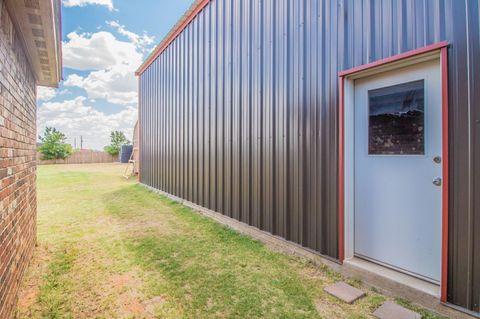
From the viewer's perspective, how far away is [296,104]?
316cm

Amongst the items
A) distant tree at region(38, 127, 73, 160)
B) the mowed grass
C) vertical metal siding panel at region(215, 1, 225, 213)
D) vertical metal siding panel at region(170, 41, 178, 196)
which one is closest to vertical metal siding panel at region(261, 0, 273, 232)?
the mowed grass

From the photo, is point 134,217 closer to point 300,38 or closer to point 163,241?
point 163,241

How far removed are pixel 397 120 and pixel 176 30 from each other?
6.01 meters

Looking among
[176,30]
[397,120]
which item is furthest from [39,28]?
[176,30]

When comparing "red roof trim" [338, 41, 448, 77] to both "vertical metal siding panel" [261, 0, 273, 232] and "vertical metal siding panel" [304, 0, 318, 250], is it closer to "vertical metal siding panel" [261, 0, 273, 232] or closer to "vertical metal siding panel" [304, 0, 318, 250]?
"vertical metal siding panel" [304, 0, 318, 250]

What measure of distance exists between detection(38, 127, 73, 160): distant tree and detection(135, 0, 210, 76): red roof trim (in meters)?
21.2

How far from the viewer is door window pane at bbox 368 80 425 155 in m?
2.20

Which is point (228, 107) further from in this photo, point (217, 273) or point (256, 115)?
point (217, 273)

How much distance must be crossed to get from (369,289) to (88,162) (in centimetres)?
3070

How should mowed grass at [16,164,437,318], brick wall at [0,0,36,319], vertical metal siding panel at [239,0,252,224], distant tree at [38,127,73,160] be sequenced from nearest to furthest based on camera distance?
brick wall at [0,0,36,319] < mowed grass at [16,164,437,318] < vertical metal siding panel at [239,0,252,224] < distant tree at [38,127,73,160]

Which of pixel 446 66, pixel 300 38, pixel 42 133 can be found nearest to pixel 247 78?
pixel 300 38

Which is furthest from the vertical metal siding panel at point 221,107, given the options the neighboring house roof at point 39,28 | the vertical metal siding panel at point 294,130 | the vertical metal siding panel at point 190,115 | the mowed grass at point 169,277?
the neighboring house roof at point 39,28

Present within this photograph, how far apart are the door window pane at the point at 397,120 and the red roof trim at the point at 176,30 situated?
424 centimetres

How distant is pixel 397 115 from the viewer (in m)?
2.36
